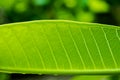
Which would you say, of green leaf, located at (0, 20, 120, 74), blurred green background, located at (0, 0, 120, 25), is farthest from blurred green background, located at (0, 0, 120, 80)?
green leaf, located at (0, 20, 120, 74)

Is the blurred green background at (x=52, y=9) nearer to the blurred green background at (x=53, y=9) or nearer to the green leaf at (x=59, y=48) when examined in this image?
the blurred green background at (x=53, y=9)

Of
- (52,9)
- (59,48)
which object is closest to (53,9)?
(52,9)

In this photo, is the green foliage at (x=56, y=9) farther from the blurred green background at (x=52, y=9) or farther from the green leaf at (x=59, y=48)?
the green leaf at (x=59, y=48)

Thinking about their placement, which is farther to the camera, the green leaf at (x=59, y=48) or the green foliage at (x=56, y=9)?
the green foliage at (x=56, y=9)

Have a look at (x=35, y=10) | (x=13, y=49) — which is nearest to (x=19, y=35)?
(x=13, y=49)

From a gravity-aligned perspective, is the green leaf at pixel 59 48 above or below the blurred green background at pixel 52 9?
above

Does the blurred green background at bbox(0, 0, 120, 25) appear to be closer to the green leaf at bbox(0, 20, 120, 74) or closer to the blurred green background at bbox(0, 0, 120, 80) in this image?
the blurred green background at bbox(0, 0, 120, 80)

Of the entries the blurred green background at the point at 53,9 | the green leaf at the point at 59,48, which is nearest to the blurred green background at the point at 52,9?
the blurred green background at the point at 53,9

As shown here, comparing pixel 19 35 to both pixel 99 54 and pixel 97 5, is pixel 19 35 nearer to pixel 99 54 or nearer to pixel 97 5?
pixel 99 54

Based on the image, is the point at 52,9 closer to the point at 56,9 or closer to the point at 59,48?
the point at 56,9

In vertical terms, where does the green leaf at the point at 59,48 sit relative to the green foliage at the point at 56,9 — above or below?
above
